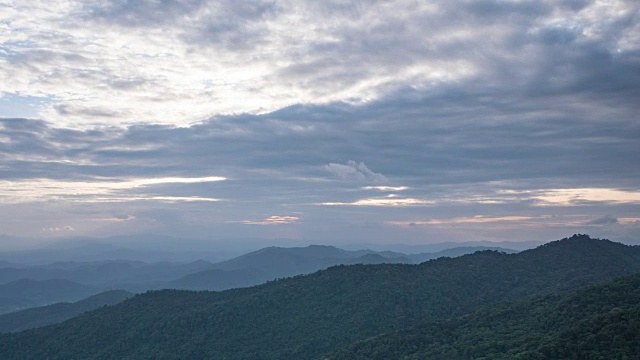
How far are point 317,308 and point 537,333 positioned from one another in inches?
2581

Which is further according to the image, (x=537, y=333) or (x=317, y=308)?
(x=317, y=308)

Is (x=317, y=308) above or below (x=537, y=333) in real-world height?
below

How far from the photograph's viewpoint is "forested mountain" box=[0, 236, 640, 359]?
120 metres

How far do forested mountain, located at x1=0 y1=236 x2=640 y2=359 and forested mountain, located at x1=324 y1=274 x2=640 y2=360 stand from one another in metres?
21.1

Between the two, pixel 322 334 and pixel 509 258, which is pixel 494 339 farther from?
pixel 509 258

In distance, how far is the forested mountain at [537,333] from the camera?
195 ft

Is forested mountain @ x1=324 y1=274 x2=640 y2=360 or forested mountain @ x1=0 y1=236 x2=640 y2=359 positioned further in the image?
forested mountain @ x1=0 y1=236 x2=640 y2=359

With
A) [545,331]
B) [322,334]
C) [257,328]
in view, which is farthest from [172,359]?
[545,331]

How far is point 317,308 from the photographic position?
132 metres

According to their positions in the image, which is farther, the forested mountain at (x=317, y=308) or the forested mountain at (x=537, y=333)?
the forested mountain at (x=317, y=308)

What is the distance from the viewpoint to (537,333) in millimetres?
75375

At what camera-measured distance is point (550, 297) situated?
3688 inches

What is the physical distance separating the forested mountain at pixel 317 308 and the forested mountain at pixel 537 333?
21.1m

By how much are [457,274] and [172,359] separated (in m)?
72.9
